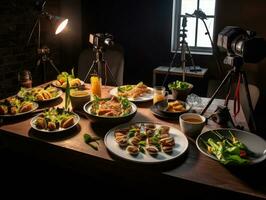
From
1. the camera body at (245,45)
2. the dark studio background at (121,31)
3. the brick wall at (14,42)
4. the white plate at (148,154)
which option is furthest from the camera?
the dark studio background at (121,31)

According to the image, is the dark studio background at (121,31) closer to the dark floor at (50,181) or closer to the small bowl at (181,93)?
the dark floor at (50,181)

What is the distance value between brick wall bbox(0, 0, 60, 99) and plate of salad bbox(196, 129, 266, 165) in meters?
2.12

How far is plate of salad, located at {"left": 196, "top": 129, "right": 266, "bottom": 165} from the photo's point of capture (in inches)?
41.4

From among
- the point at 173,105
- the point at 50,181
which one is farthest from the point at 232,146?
the point at 50,181

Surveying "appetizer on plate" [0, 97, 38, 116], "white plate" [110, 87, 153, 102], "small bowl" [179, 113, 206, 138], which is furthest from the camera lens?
"small bowl" [179, 113, 206, 138]

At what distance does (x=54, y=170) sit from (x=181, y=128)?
77cm

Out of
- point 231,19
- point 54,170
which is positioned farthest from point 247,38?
point 231,19

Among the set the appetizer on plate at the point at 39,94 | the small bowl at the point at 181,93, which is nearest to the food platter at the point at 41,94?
the appetizer on plate at the point at 39,94

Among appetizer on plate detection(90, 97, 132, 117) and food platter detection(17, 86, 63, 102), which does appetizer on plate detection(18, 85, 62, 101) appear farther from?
appetizer on plate detection(90, 97, 132, 117)

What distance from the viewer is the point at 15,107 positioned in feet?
5.12

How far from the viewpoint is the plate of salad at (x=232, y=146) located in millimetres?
1051

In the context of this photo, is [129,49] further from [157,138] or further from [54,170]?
[157,138]

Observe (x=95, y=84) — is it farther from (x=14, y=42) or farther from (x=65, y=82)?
(x=14, y=42)

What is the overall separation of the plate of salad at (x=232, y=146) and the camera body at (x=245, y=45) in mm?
333
